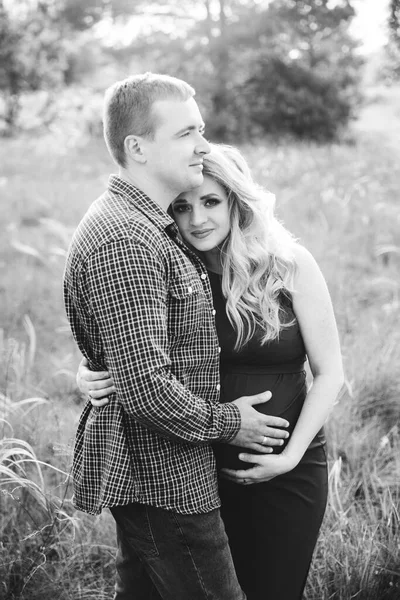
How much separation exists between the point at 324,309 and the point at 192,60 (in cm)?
1347

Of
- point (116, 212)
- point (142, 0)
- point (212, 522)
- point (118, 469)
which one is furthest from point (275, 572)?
point (142, 0)

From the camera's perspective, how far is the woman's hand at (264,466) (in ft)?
7.33

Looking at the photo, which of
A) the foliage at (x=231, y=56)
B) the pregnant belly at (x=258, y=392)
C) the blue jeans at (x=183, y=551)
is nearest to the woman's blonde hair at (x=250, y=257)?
the pregnant belly at (x=258, y=392)

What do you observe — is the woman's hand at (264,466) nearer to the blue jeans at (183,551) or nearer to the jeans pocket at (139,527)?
the blue jeans at (183,551)

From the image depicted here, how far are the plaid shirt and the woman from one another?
0.78 ft

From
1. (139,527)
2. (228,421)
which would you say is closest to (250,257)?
(228,421)

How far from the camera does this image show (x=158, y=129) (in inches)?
80.1

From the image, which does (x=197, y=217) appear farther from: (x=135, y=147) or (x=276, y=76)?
(x=276, y=76)

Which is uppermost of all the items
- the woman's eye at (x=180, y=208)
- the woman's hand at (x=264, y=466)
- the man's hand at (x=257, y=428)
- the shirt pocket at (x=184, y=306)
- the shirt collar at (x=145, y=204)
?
the woman's eye at (x=180, y=208)

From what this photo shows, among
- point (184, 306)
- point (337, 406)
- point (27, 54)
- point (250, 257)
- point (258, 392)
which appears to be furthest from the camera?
point (27, 54)

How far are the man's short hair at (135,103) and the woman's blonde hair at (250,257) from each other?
0.42 meters

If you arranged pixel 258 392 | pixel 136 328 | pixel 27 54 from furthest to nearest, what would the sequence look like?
pixel 27 54
pixel 258 392
pixel 136 328

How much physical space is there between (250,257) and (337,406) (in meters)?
1.50

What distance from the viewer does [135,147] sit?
206cm
